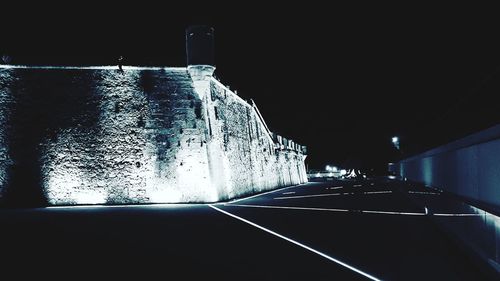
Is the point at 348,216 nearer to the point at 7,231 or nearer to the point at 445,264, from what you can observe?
the point at 445,264

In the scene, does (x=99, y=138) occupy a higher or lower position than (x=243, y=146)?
higher

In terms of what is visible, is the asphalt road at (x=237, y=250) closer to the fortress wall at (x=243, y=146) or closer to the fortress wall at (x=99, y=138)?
the fortress wall at (x=99, y=138)

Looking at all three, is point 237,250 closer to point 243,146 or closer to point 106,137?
point 106,137

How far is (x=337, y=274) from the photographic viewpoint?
6613 millimetres

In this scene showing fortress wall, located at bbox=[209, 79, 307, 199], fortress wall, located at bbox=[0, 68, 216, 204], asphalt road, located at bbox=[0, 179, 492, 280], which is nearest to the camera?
asphalt road, located at bbox=[0, 179, 492, 280]

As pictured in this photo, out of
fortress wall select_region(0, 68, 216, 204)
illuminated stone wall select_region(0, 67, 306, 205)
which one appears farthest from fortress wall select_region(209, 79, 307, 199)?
fortress wall select_region(0, 68, 216, 204)

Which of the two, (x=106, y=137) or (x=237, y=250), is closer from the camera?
(x=237, y=250)

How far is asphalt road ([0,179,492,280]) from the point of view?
6.79 m

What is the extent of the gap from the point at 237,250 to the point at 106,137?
16.7 metres

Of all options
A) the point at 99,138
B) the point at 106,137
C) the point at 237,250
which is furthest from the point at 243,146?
the point at 237,250

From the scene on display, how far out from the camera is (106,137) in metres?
23.6

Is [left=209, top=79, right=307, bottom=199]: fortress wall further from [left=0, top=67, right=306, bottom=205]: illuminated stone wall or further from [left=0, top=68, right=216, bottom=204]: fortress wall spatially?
[left=0, top=68, right=216, bottom=204]: fortress wall

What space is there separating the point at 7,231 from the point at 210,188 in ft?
41.4

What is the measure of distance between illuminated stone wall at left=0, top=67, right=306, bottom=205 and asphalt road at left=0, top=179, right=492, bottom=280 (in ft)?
29.1
